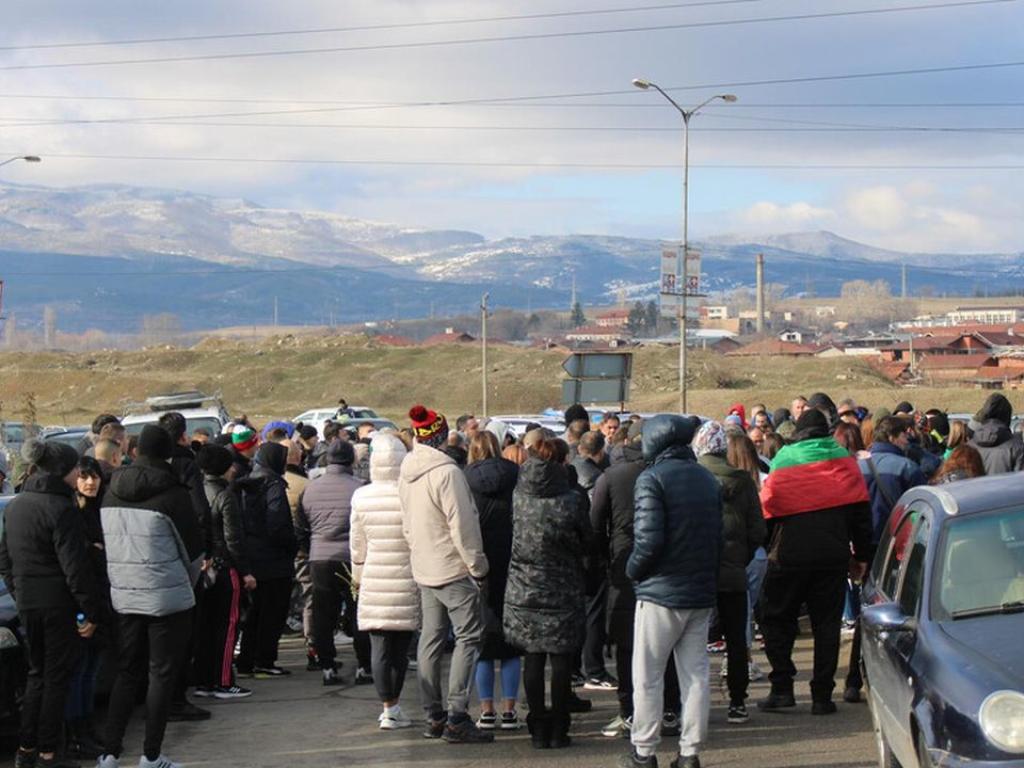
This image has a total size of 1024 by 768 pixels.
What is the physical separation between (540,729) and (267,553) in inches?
137

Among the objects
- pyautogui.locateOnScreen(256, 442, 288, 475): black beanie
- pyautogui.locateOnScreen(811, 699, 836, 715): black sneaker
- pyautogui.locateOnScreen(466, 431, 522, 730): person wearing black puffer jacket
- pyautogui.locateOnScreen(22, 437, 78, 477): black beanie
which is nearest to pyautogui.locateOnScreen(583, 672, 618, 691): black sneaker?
pyautogui.locateOnScreen(466, 431, 522, 730): person wearing black puffer jacket

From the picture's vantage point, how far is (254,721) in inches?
394

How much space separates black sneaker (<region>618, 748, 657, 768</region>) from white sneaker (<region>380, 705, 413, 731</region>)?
1.90 metres

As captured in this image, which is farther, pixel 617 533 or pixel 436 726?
pixel 436 726

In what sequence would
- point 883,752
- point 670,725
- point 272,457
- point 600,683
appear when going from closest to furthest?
1. point 883,752
2. point 670,725
3. point 600,683
4. point 272,457

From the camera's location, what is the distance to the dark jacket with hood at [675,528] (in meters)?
7.98

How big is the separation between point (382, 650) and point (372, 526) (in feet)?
2.63

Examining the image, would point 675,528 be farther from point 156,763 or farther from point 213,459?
point 213,459

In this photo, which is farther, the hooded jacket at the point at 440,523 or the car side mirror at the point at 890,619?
the hooded jacket at the point at 440,523

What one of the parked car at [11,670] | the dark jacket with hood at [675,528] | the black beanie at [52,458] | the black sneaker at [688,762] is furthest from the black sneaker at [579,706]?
the black beanie at [52,458]

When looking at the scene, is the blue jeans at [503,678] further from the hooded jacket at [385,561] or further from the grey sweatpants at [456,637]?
the hooded jacket at [385,561]

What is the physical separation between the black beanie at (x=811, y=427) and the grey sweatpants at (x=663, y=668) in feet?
6.09

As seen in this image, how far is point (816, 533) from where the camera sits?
9.45 m

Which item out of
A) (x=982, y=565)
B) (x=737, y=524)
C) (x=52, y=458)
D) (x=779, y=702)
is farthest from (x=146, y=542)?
(x=982, y=565)
